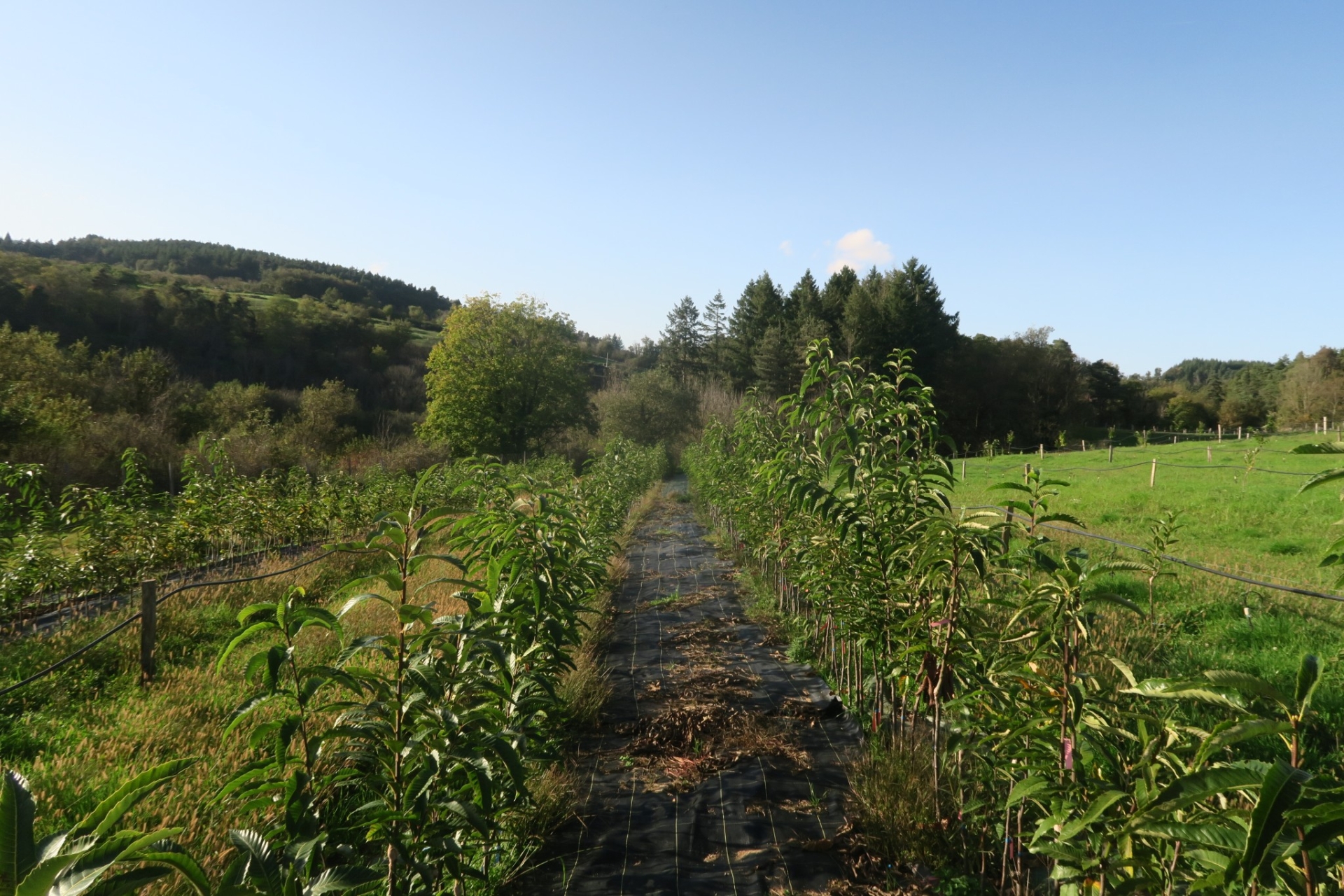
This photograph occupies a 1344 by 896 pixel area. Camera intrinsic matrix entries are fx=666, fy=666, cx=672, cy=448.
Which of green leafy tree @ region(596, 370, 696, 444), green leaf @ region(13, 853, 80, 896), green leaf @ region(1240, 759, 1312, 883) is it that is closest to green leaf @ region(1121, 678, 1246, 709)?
green leaf @ region(1240, 759, 1312, 883)

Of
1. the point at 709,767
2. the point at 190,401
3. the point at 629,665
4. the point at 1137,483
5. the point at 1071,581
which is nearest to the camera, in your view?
the point at 1071,581

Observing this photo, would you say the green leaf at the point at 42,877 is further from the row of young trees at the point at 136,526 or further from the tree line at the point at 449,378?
the tree line at the point at 449,378

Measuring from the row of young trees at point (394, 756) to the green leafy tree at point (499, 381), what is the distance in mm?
26272

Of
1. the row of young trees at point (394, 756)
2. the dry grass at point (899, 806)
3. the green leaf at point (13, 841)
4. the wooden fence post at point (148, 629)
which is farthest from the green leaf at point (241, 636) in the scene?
the wooden fence post at point (148, 629)

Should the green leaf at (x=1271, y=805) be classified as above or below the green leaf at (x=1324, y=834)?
above

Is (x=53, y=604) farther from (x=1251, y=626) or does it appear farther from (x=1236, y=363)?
(x=1236, y=363)

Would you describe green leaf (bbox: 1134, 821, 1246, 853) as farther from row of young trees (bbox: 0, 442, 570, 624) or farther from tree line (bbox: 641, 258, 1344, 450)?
tree line (bbox: 641, 258, 1344, 450)

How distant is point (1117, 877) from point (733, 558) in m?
9.28

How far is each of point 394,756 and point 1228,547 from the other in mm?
11940

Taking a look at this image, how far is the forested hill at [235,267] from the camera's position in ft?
205

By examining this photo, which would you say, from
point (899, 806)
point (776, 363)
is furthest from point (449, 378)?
point (899, 806)

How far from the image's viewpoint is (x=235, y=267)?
2763 inches

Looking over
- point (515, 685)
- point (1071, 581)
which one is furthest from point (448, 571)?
point (1071, 581)

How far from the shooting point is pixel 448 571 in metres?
8.07
